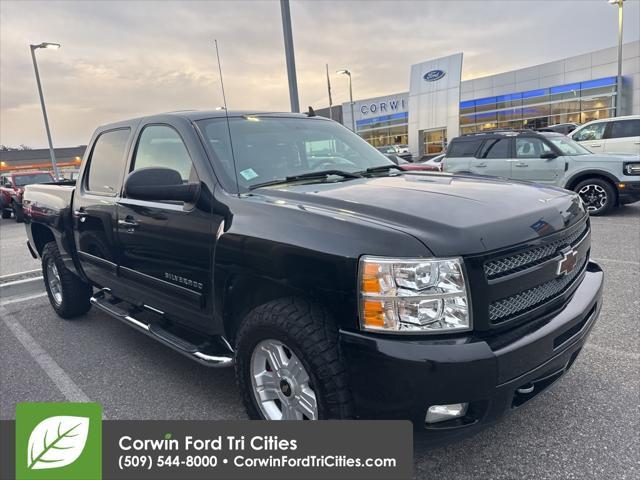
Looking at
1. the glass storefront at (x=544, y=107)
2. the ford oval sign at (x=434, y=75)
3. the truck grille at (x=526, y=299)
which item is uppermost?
the ford oval sign at (x=434, y=75)

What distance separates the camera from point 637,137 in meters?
11.6

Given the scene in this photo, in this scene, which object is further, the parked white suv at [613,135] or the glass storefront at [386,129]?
the glass storefront at [386,129]

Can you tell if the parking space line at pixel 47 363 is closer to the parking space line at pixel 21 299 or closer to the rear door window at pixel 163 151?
the parking space line at pixel 21 299

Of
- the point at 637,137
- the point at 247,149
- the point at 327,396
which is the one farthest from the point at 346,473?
the point at 637,137

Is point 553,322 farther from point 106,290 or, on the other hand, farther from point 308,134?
point 106,290

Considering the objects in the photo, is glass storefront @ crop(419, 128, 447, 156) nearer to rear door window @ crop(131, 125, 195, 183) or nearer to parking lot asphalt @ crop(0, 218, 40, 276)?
parking lot asphalt @ crop(0, 218, 40, 276)

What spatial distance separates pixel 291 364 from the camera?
2.29 metres

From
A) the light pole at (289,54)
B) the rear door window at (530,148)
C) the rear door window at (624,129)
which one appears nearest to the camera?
the light pole at (289,54)

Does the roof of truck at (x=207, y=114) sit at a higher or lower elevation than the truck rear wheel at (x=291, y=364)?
higher

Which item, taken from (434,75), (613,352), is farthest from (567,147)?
(434,75)

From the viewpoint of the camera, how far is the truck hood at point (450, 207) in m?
1.99

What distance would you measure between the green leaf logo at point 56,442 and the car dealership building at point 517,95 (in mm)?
33815

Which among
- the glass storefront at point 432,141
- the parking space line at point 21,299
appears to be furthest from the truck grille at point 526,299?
the glass storefront at point 432,141

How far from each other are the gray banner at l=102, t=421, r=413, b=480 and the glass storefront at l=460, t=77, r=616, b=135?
33.0m
